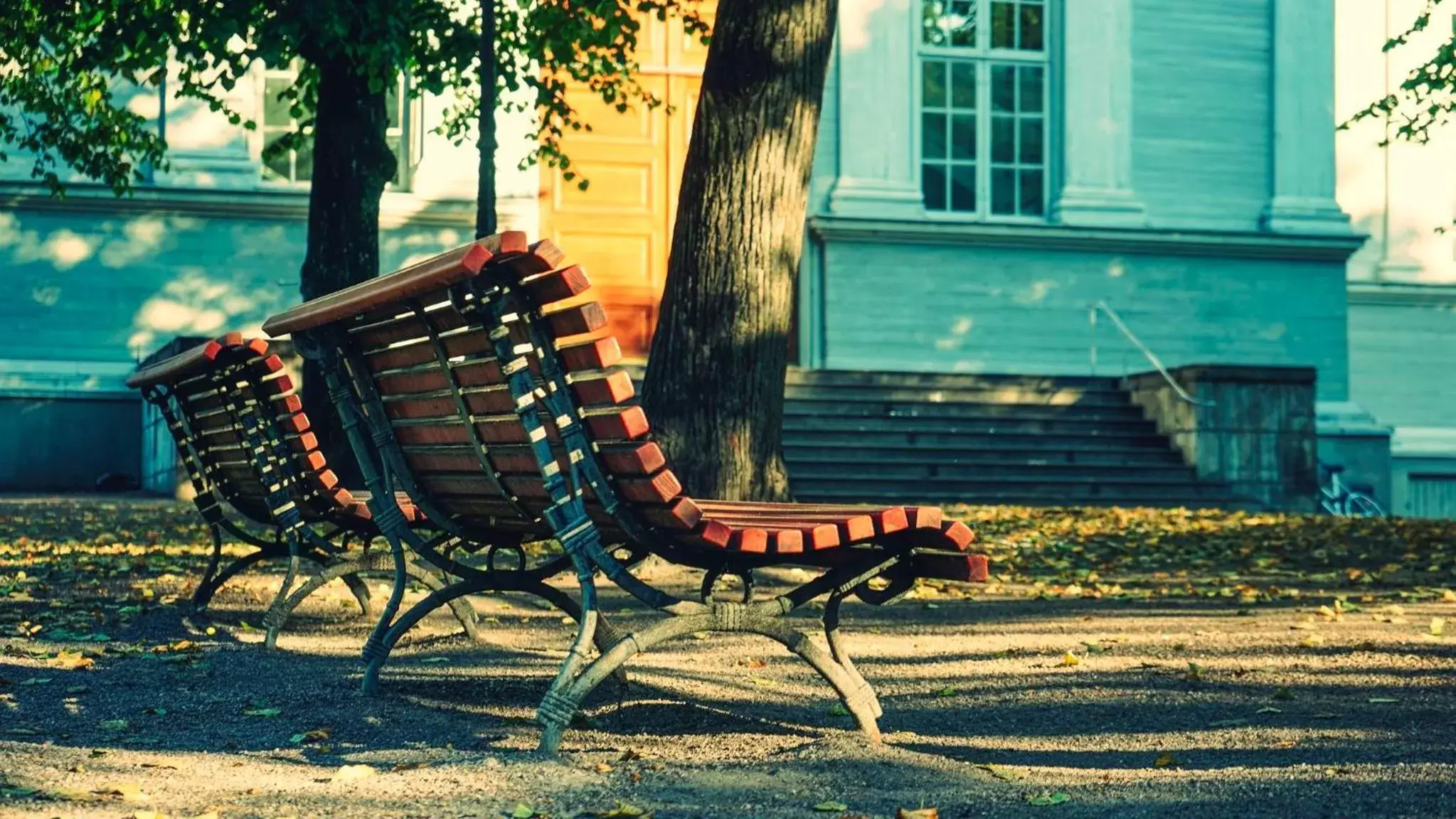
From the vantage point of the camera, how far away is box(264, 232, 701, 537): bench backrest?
3.82m

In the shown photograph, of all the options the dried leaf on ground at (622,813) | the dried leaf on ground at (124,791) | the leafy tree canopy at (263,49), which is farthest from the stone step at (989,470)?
the dried leaf on ground at (622,813)

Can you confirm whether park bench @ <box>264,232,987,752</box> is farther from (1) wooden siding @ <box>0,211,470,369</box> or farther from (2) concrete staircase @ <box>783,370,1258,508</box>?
(1) wooden siding @ <box>0,211,470,369</box>

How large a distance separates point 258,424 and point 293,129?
13087 mm

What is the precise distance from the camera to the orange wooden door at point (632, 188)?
62.2ft

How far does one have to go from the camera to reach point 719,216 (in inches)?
342

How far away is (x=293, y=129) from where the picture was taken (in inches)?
728

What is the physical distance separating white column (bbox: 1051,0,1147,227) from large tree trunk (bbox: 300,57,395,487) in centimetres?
931

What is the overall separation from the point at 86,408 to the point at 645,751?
14.2 m

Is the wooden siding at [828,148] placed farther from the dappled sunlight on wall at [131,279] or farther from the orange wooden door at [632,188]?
the dappled sunlight on wall at [131,279]

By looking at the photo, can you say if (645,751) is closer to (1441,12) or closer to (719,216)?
(719,216)

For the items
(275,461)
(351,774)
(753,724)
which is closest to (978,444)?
(275,461)

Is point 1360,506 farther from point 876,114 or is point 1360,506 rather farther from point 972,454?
point 876,114

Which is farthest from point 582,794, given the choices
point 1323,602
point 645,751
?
point 1323,602

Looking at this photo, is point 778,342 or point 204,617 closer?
point 204,617
